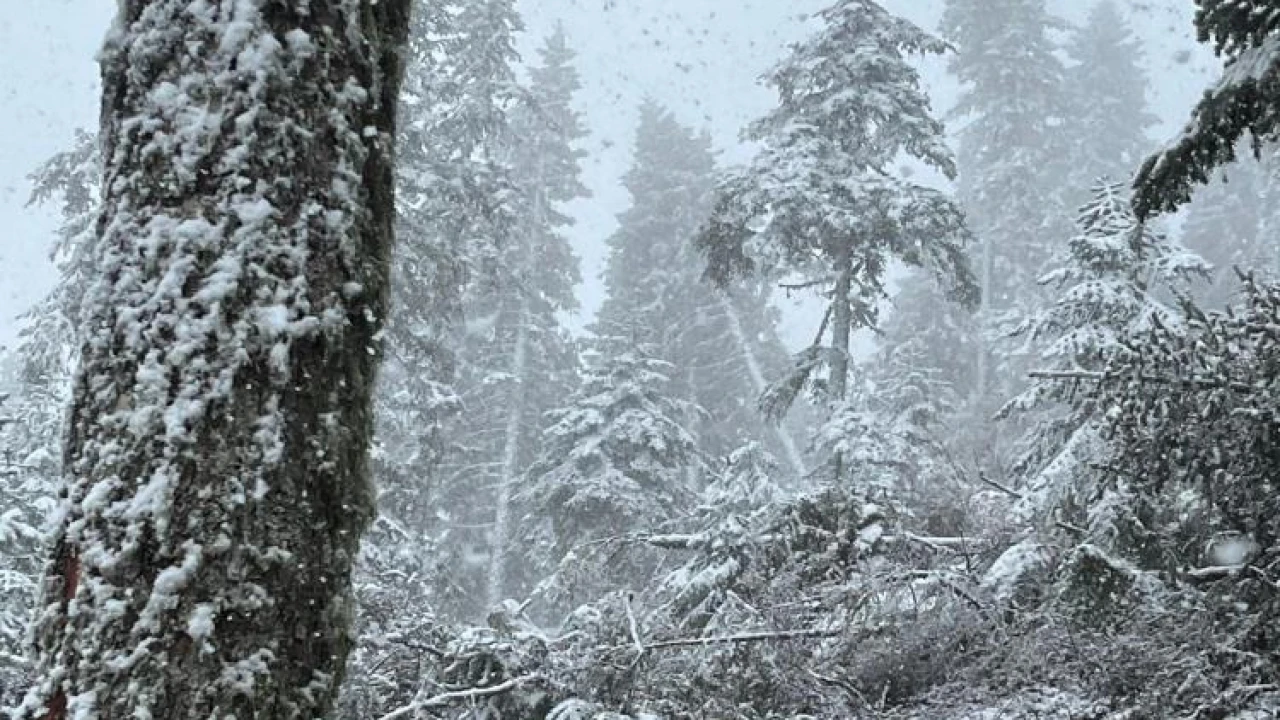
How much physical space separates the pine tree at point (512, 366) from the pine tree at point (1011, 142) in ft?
45.6

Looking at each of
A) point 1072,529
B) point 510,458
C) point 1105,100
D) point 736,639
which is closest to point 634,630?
point 736,639

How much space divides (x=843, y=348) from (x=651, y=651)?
35.3 ft

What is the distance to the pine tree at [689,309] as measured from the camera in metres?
31.0

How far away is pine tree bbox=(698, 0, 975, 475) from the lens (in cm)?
1652

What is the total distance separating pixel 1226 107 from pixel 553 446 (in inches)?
740

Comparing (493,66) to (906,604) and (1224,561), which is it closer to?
(906,604)

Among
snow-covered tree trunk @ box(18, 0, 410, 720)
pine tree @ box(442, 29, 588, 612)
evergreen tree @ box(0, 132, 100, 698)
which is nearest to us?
snow-covered tree trunk @ box(18, 0, 410, 720)

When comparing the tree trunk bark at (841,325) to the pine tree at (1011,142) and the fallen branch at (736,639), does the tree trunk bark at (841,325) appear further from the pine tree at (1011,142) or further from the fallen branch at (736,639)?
the pine tree at (1011,142)

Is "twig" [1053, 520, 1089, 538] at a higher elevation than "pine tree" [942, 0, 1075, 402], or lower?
lower

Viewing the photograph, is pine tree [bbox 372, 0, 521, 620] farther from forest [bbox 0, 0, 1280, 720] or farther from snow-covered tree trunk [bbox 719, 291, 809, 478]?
snow-covered tree trunk [bbox 719, 291, 809, 478]

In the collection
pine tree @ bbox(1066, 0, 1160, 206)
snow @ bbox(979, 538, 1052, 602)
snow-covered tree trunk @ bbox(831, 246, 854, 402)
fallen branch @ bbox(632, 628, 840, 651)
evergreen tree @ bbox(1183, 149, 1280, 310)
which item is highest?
pine tree @ bbox(1066, 0, 1160, 206)

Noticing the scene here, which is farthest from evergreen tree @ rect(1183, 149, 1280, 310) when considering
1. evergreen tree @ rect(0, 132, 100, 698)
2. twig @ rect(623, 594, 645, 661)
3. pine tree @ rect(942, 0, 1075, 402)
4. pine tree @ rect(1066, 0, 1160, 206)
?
evergreen tree @ rect(0, 132, 100, 698)

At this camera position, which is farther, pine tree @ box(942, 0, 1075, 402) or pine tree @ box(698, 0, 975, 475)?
pine tree @ box(942, 0, 1075, 402)

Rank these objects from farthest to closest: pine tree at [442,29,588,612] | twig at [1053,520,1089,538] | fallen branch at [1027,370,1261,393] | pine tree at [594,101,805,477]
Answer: pine tree at [594,101,805,477], pine tree at [442,29,588,612], twig at [1053,520,1089,538], fallen branch at [1027,370,1261,393]
